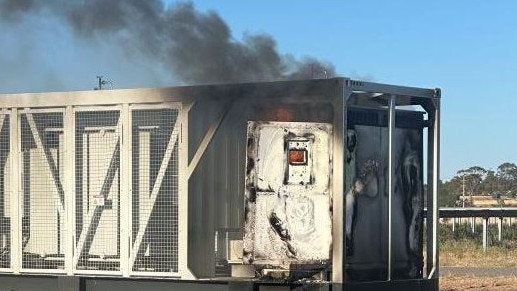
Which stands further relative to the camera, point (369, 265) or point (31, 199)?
point (31, 199)

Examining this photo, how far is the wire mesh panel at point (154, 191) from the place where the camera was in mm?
8695

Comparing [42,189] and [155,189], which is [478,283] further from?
[42,189]

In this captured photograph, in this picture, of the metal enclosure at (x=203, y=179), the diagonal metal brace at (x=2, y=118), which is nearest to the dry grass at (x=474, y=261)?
the metal enclosure at (x=203, y=179)

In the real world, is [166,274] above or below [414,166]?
below

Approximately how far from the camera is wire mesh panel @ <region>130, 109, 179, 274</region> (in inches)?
342

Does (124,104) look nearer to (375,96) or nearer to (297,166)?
(297,166)

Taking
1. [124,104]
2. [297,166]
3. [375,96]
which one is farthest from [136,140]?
[375,96]

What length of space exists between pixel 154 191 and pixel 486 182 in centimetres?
9929

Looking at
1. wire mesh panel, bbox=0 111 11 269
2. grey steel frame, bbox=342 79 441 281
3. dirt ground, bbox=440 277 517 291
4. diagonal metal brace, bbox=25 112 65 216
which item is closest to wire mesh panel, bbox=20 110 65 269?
diagonal metal brace, bbox=25 112 65 216

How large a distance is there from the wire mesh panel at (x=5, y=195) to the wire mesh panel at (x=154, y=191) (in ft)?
5.00

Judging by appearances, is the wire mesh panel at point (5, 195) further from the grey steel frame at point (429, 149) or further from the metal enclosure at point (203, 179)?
the grey steel frame at point (429, 149)

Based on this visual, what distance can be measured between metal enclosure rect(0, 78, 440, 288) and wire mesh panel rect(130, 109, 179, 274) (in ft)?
0.04

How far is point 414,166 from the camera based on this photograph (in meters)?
9.16

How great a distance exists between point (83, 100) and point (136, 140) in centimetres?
71
